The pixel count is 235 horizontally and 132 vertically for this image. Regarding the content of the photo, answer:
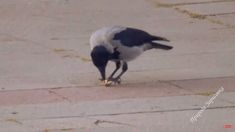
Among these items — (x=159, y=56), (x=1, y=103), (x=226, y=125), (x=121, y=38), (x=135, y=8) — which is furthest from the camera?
(x=135, y=8)

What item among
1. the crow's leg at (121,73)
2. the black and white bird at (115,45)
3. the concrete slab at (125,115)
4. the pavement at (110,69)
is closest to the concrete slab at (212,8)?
the pavement at (110,69)

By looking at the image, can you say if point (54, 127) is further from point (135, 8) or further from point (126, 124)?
point (135, 8)

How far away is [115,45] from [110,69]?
1.18 meters

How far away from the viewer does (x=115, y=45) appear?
11.0 meters

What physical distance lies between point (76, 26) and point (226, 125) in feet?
21.8

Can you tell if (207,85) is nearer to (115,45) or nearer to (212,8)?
(115,45)

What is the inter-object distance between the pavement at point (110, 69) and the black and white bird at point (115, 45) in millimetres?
289

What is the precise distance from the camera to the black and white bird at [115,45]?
11.0 m

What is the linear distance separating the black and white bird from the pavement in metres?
0.29

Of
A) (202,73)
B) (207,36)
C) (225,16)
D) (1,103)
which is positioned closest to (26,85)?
(1,103)

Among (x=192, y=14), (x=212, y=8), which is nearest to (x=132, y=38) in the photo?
(x=192, y=14)

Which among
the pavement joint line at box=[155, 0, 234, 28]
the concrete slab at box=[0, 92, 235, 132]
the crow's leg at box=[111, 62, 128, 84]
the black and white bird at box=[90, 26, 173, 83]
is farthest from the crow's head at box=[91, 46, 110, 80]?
the pavement joint line at box=[155, 0, 234, 28]

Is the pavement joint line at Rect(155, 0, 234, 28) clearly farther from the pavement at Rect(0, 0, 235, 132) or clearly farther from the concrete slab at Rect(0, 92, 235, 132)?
the concrete slab at Rect(0, 92, 235, 132)

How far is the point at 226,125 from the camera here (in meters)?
9.09
